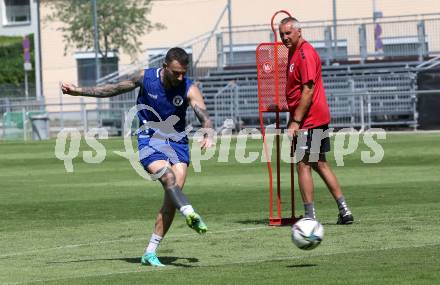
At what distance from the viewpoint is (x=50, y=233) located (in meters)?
13.9

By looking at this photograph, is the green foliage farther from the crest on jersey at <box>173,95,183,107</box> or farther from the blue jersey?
the crest on jersey at <box>173,95,183,107</box>

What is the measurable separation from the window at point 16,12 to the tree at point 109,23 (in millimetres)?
10425

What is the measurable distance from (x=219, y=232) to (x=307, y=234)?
2.79 m

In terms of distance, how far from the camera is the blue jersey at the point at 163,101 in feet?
36.2

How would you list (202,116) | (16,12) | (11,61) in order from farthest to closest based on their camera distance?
(16,12), (11,61), (202,116)

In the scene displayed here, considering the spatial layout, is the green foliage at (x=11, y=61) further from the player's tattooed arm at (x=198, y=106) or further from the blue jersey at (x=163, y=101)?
the player's tattooed arm at (x=198, y=106)

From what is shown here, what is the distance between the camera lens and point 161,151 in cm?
1099

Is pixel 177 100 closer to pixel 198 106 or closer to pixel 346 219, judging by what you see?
pixel 198 106

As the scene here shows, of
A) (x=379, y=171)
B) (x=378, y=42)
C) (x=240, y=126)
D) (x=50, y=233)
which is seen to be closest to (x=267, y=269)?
(x=50, y=233)

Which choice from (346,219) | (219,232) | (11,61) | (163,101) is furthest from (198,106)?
(11,61)

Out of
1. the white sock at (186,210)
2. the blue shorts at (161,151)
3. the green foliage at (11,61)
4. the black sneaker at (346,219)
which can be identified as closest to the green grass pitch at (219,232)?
the black sneaker at (346,219)

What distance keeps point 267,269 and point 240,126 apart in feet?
103

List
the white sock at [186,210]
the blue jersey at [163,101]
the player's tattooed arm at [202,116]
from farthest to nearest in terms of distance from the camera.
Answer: the blue jersey at [163,101] < the player's tattooed arm at [202,116] < the white sock at [186,210]

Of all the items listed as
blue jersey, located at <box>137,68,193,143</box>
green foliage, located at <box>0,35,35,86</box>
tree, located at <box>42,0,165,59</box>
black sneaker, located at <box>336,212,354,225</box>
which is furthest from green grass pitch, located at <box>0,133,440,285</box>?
green foliage, located at <box>0,35,35,86</box>
